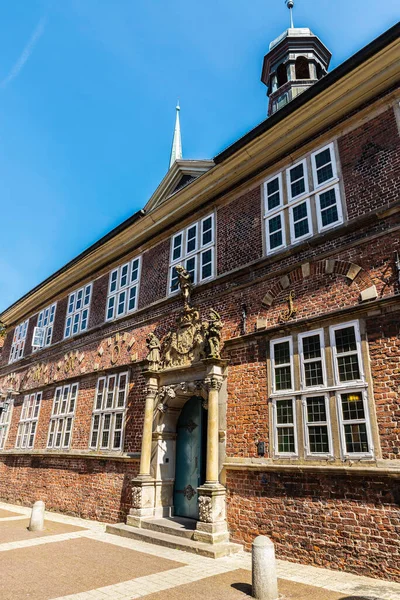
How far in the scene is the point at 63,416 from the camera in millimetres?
14922

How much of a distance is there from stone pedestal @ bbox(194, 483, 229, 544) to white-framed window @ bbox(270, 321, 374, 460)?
164cm

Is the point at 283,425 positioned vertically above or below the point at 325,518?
above

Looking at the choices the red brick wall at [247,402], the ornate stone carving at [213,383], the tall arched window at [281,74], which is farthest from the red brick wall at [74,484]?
the tall arched window at [281,74]

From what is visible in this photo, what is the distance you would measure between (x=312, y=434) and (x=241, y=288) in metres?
3.81

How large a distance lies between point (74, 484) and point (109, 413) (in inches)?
107

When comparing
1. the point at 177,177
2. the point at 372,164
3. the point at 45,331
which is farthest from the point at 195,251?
the point at 45,331

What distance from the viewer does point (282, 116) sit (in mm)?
9961

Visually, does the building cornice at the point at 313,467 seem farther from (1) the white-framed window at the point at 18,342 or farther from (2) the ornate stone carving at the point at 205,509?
(1) the white-framed window at the point at 18,342

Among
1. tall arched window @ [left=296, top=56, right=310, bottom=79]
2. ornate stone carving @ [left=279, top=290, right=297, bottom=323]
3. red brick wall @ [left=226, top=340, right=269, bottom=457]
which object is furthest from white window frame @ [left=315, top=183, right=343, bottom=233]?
tall arched window @ [left=296, top=56, right=310, bottom=79]

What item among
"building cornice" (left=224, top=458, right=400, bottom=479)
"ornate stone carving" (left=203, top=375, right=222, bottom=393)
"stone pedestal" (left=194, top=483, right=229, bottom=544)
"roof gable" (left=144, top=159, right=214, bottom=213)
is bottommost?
"stone pedestal" (left=194, top=483, right=229, bottom=544)

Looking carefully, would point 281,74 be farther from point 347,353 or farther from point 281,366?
point 347,353

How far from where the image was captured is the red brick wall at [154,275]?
42.3 ft

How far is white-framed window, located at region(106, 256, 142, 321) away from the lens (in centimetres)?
1395

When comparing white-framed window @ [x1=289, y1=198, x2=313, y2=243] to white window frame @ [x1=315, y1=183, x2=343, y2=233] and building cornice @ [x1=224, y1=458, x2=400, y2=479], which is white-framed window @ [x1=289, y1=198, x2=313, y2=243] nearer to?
white window frame @ [x1=315, y1=183, x2=343, y2=233]
